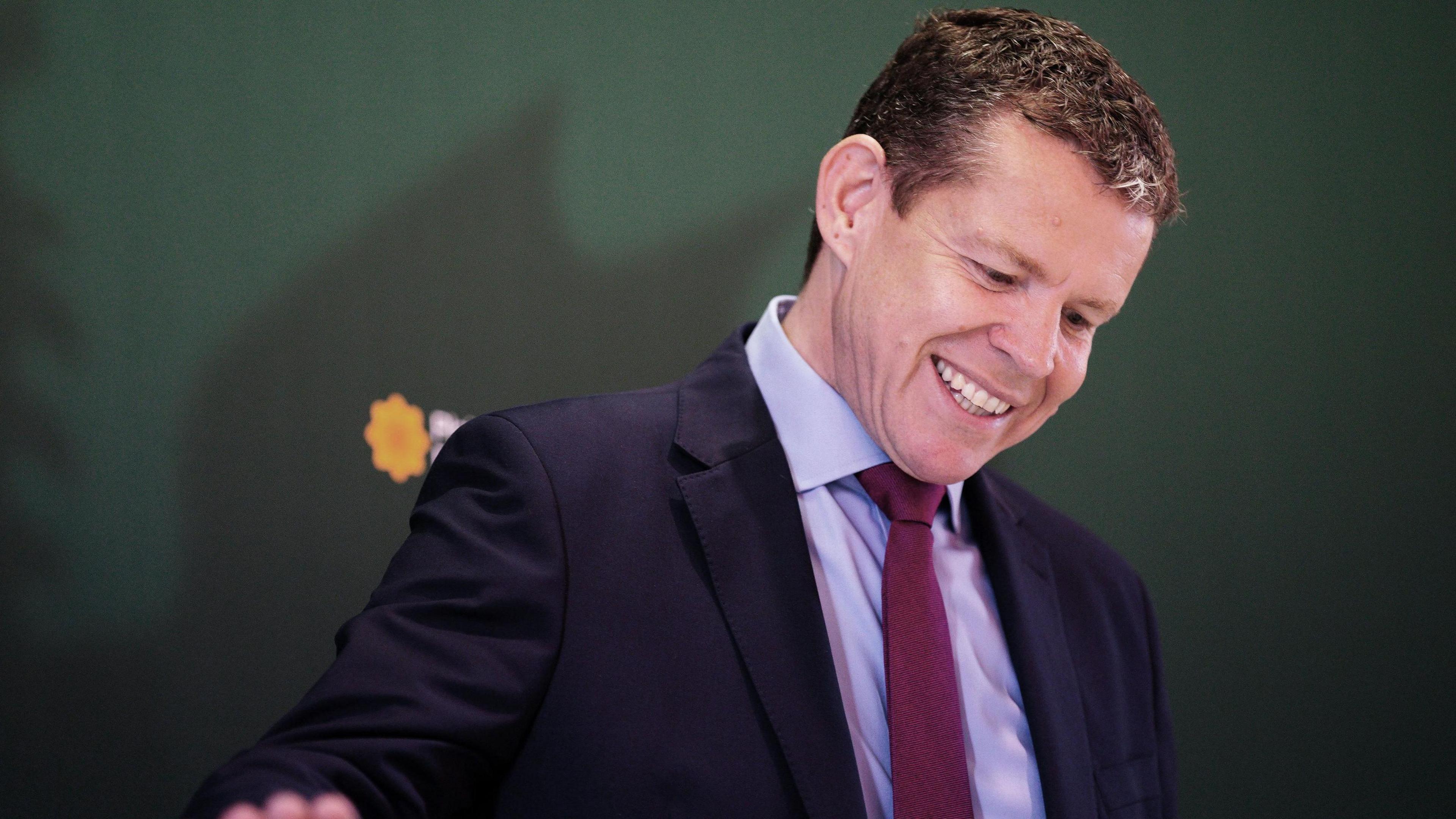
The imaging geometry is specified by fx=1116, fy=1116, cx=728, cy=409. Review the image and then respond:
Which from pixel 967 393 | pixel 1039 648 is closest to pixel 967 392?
pixel 967 393

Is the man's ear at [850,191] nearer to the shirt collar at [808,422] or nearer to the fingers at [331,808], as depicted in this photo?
the shirt collar at [808,422]

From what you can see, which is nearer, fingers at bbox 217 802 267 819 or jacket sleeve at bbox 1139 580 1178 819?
fingers at bbox 217 802 267 819

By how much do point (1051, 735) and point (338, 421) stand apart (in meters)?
1.02

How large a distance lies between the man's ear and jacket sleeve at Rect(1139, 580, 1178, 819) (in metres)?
0.69

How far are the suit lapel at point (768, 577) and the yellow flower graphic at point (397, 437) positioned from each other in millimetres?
486

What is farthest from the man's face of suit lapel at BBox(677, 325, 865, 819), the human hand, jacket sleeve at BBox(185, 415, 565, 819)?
the human hand

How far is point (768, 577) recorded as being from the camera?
3.85 ft

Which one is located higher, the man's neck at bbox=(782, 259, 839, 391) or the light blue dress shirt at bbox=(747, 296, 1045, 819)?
the man's neck at bbox=(782, 259, 839, 391)

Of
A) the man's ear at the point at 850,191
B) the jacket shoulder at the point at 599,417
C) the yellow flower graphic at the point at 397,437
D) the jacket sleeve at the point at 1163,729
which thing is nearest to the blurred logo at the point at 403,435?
the yellow flower graphic at the point at 397,437

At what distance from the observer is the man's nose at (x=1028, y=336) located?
120 centimetres

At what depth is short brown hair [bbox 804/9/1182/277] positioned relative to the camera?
119 centimetres

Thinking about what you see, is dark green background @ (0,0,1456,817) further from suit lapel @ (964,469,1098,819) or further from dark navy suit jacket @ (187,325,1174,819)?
suit lapel @ (964,469,1098,819)

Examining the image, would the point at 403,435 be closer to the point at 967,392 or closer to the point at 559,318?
the point at 559,318

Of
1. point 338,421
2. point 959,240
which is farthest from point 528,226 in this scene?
point 959,240
